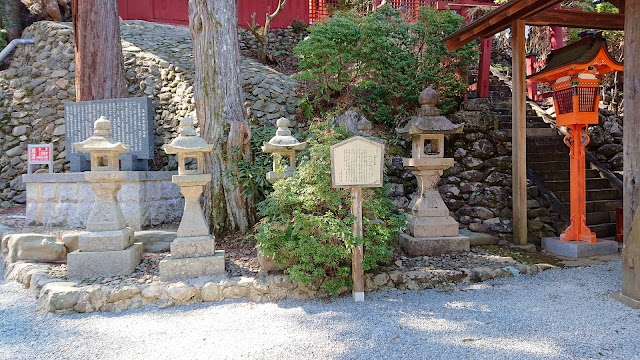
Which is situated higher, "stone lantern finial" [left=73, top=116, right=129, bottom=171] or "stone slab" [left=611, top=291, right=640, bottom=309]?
"stone lantern finial" [left=73, top=116, right=129, bottom=171]

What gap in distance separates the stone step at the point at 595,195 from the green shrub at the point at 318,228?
4.34m

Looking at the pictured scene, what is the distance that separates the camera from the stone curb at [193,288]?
393 cm

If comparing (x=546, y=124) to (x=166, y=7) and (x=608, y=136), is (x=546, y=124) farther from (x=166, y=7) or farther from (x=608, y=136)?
(x=166, y=7)

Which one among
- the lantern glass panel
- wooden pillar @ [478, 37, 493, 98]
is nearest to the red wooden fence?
wooden pillar @ [478, 37, 493, 98]

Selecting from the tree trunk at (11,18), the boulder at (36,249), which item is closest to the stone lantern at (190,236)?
the boulder at (36,249)

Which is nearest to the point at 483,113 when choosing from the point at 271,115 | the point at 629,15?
the point at 629,15

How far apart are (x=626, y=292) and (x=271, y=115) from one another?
6345mm

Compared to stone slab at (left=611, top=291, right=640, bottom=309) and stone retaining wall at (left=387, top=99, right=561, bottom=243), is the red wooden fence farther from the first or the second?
stone slab at (left=611, top=291, right=640, bottom=309)

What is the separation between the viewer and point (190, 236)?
4.56 m

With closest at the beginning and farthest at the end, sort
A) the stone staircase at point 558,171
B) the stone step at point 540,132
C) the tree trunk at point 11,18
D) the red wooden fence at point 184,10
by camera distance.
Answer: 1. the stone staircase at point 558,171
2. the stone step at point 540,132
3. the tree trunk at point 11,18
4. the red wooden fence at point 184,10

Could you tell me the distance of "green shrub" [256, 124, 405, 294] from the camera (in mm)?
3969

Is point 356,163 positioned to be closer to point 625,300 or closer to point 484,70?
point 625,300

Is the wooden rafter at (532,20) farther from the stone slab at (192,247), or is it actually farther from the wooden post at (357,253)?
the stone slab at (192,247)

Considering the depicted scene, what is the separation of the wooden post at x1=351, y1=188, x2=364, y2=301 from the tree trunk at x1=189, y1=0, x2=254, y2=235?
2.22 m
